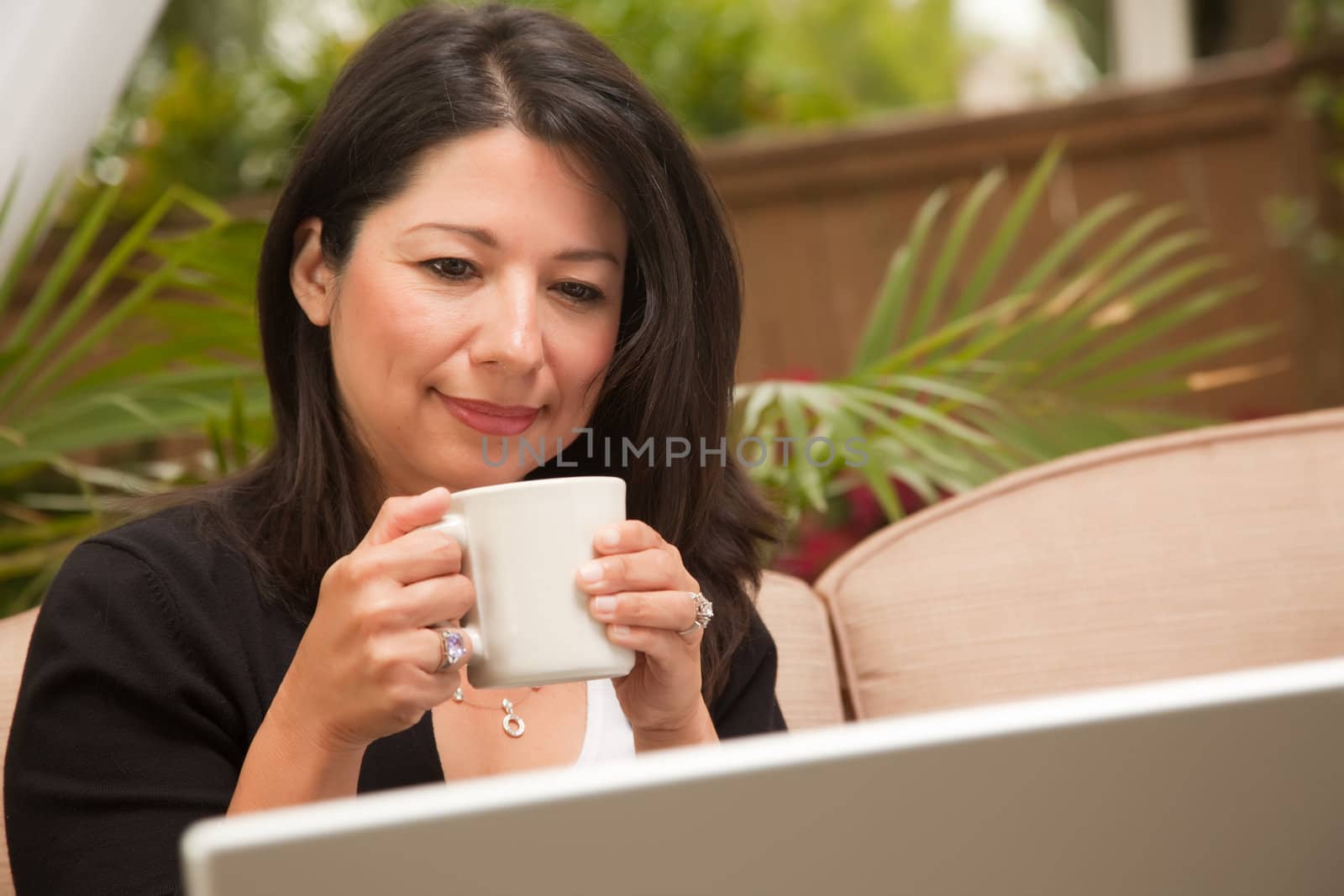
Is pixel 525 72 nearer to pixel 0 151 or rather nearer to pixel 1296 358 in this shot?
pixel 0 151

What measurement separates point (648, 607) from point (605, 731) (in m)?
0.39

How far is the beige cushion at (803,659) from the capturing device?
54.0 inches

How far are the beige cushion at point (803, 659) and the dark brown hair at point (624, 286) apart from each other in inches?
2.4

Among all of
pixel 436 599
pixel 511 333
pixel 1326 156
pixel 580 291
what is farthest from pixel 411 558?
pixel 1326 156

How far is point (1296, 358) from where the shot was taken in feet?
11.5

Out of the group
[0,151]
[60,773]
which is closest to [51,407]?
[0,151]

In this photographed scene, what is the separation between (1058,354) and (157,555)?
118 centimetres

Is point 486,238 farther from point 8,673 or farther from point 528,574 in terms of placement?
point 8,673

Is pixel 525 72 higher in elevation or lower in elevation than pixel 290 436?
higher

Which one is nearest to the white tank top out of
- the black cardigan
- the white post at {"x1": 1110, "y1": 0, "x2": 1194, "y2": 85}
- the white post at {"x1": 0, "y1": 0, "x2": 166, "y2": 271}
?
the black cardigan

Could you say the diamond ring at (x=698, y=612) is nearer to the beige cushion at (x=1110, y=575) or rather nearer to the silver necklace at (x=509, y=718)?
the silver necklace at (x=509, y=718)

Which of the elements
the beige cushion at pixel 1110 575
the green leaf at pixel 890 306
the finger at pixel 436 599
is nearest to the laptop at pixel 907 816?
the finger at pixel 436 599

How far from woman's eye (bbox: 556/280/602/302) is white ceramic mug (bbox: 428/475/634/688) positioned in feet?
1.22

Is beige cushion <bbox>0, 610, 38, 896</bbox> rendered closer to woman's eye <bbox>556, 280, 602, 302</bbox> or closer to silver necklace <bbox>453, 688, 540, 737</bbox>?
silver necklace <bbox>453, 688, 540, 737</bbox>
